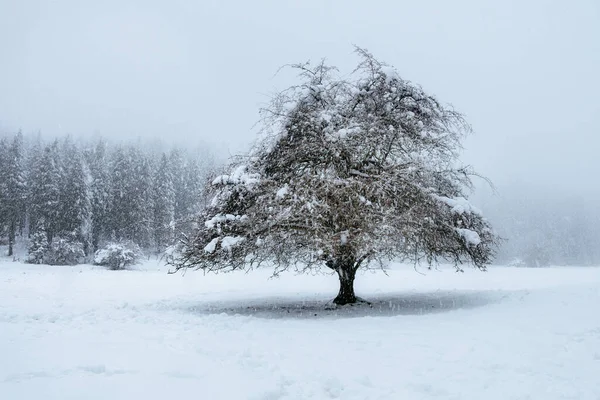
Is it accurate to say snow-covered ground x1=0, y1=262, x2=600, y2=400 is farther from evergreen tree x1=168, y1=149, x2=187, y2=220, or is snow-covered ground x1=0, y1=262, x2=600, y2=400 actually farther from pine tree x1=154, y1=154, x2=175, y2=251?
evergreen tree x1=168, y1=149, x2=187, y2=220

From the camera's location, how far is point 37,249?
39000 mm

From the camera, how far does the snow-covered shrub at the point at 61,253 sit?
128 feet

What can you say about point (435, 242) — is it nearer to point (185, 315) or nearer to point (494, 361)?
point (494, 361)

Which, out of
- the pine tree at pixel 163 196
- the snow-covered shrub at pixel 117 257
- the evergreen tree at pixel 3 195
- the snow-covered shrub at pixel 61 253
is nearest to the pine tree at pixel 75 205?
the snow-covered shrub at pixel 61 253

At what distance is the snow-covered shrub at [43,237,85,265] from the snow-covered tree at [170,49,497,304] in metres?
31.5

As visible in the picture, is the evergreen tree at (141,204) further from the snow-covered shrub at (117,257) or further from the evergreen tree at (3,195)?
the evergreen tree at (3,195)

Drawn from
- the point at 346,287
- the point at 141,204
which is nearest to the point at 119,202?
the point at 141,204

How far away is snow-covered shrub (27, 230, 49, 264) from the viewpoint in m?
38.8

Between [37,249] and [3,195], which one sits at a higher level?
[3,195]

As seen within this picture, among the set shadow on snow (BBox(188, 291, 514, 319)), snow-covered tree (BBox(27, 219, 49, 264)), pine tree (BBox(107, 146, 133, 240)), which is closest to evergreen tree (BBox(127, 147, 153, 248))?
pine tree (BBox(107, 146, 133, 240))

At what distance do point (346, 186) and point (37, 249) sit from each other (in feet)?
122

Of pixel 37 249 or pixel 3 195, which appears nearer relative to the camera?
pixel 37 249

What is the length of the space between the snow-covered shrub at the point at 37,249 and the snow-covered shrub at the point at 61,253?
0.33 m

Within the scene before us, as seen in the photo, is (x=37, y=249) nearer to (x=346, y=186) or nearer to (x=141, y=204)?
(x=141, y=204)
